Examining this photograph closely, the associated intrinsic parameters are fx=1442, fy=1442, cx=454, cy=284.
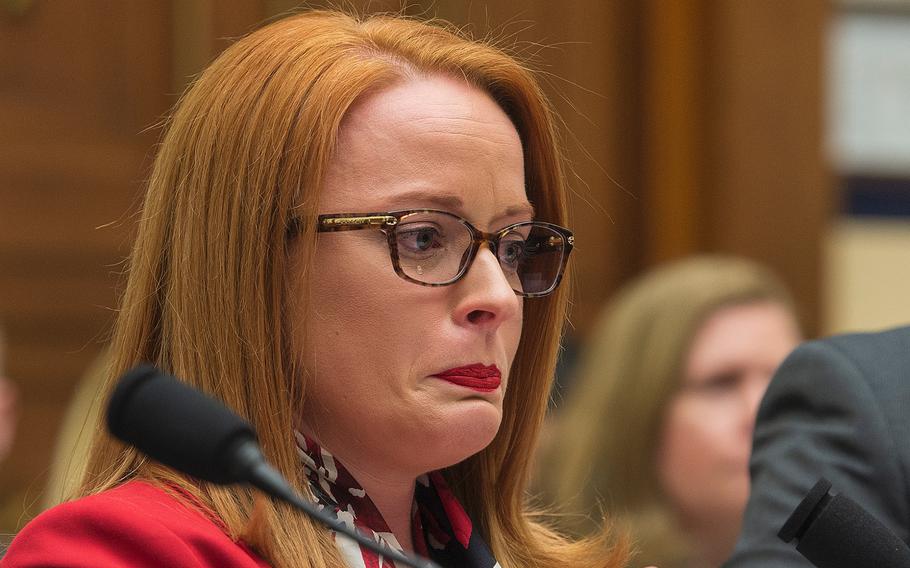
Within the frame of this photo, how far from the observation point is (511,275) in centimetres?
171

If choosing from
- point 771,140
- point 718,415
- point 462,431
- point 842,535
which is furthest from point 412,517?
point 771,140

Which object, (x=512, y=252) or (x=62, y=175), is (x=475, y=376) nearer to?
(x=512, y=252)

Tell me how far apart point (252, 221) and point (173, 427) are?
1.30ft

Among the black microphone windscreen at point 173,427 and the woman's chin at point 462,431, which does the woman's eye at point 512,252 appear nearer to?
the woman's chin at point 462,431

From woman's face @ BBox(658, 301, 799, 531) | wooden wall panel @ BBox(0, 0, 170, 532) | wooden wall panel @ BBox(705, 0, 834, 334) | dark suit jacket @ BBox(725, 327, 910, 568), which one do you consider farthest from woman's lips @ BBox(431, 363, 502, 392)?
wooden wall panel @ BBox(705, 0, 834, 334)

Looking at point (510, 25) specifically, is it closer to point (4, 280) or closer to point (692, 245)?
point (692, 245)

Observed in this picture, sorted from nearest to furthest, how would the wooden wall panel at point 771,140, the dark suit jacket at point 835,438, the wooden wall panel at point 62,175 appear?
the dark suit jacket at point 835,438 < the wooden wall panel at point 62,175 < the wooden wall panel at point 771,140

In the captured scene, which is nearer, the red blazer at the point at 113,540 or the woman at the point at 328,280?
the red blazer at the point at 113,540

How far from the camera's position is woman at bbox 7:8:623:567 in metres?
1.56

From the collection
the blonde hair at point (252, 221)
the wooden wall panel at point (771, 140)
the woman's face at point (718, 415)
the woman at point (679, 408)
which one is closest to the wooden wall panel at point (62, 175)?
the woman at point (679, 408)

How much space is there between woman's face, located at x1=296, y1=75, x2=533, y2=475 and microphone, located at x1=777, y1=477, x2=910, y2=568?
39 cm

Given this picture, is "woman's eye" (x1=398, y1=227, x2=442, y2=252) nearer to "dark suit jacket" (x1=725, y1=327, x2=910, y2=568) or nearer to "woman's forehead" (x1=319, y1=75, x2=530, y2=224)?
"woman's forehead" (x1=319, y1=75, x2=530, y2=224)

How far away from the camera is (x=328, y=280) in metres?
1.58

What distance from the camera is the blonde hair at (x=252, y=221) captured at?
1555mm
